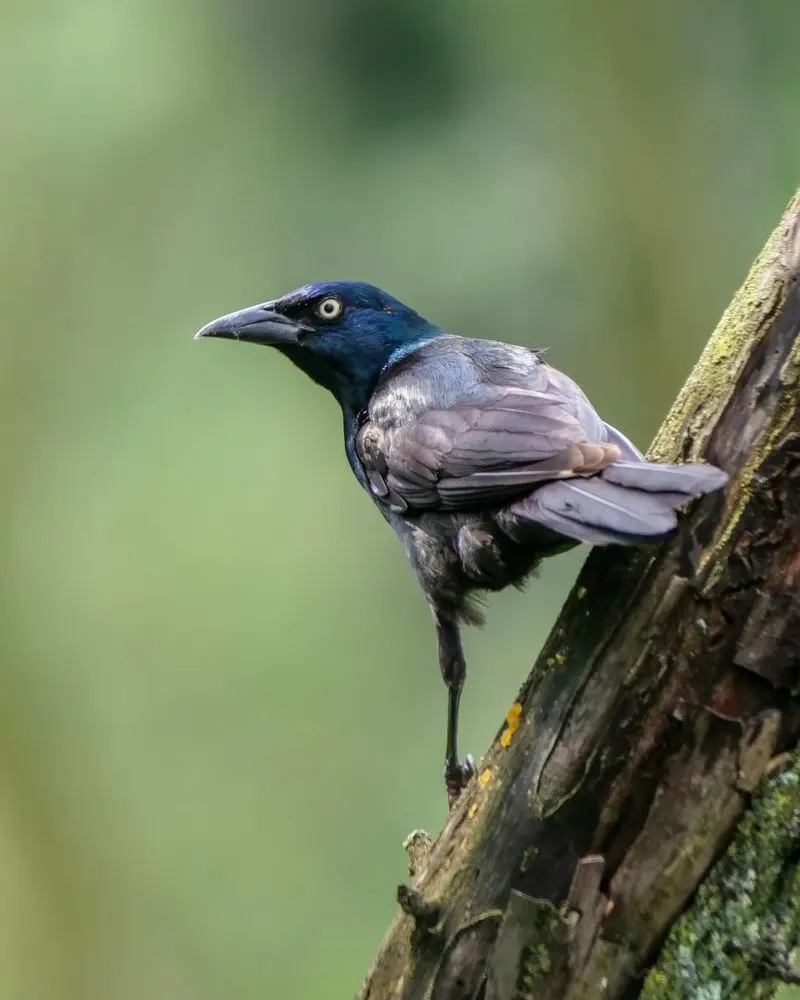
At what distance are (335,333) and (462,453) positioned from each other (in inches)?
48.1

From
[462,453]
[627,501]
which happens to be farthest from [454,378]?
[627,501]

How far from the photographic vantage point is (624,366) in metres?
6.82

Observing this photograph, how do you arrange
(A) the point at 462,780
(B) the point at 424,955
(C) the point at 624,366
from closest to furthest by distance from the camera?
1. (B) the point at 424,955
2. (A) the point at 462,780
3. (C) the point at 624,366

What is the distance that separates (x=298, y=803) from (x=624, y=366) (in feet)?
11.7

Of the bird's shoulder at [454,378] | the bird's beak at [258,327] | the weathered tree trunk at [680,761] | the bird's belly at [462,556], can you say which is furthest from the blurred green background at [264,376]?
the weathered tree trunk at [680,761]

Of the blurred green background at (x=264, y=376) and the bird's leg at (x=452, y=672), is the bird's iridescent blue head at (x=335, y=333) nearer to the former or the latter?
the bird's leg at (x=452, y=672)

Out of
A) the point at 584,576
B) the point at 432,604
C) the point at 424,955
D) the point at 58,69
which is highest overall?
the point at 58,69

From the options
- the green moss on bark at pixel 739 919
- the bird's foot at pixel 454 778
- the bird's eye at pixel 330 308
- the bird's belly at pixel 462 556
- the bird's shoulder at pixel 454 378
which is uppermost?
the bird's eye at pixel 330 308

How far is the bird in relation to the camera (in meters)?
2.31

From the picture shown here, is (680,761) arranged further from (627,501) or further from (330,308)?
(330,308)

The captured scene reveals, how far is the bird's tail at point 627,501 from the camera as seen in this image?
7.00ft

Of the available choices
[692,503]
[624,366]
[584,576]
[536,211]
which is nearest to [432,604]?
[584,576]

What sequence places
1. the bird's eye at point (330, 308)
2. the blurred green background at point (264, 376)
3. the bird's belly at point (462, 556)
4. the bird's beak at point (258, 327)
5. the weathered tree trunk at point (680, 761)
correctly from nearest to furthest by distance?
1. the weathered tree trunk at point (680, 761)
2. the bird's belly at point (462, 556)
3. the bird's beak at point (258, 327)
4. the bird's eye at point (330, 308)
5. the blurred green background at point (264, 376)

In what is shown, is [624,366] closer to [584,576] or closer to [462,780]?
[462,780]
